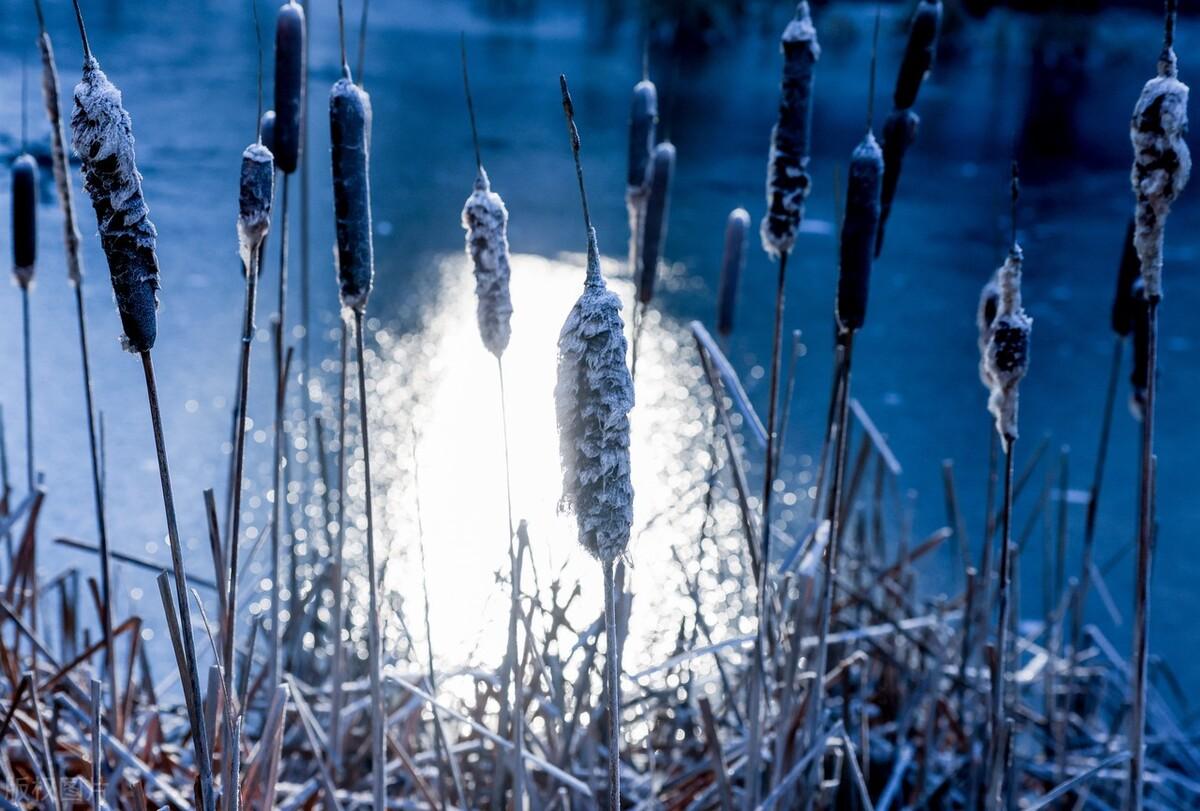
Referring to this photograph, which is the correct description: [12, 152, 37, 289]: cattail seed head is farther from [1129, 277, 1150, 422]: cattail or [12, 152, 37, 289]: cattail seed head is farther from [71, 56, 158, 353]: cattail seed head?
[1129, 277, 1150, 422]: cattail

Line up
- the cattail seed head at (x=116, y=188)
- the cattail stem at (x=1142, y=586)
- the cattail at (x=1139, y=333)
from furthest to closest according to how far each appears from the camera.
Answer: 1. the cattail at (x=1139, y=333)
2. the cattail stem at (x=1142, y=586)
3. the cattail seed head at (x=116, y=188)

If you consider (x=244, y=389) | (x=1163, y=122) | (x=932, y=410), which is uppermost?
(x=1163, y=122)

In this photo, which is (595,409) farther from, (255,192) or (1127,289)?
(1127,289)

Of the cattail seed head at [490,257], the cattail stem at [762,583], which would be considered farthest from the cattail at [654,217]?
the cattail seed head at [490,257]

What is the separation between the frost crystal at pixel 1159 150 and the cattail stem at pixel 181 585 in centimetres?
38

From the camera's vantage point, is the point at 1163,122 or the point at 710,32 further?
the point at 710,32

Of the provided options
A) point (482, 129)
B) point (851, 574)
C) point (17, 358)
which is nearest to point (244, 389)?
point (851, 574)

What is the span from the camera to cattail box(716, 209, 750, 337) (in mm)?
811

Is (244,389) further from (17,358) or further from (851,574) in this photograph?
(17,358)

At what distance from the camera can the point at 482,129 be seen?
306cm

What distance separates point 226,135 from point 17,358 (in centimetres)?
106

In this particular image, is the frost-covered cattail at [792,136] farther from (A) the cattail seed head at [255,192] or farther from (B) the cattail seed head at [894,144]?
(A) the cattail seed head at [255,192]

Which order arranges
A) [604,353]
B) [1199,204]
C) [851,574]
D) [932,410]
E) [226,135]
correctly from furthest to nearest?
[1199,204] → [226,135] → [932,410] → [851,574] → [604,353]

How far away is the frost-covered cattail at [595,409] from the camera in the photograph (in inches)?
12.8
